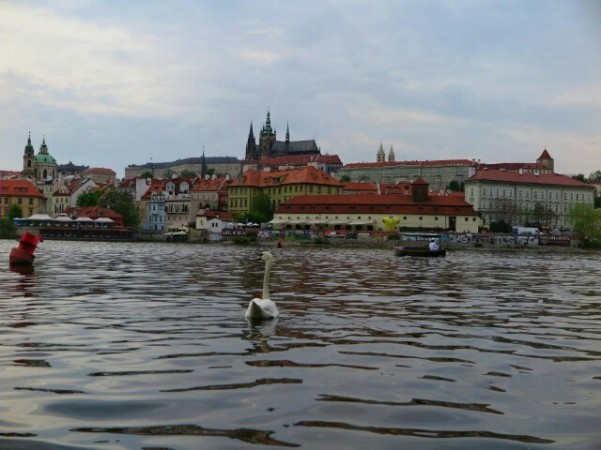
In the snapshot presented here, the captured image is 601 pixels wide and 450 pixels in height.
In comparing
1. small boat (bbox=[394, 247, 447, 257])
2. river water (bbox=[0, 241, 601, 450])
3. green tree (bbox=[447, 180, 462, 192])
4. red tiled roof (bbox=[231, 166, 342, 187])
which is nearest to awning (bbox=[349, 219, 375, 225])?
red tiled roof (bbox=[231, 166, 342, 187])

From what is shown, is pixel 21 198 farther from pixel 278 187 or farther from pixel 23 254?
pixel 23 254

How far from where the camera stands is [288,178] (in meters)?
149

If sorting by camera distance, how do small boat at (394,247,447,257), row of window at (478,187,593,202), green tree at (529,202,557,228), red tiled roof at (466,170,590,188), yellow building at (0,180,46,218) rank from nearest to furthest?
small boat at (394,247,447,257) → green tree at (529,202,557,228) → row of window at (478,187,593,202) → red tiled roof at (466,170,590,188) → yellow building at (0,180,46,218)

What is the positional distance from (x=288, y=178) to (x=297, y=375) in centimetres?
14026

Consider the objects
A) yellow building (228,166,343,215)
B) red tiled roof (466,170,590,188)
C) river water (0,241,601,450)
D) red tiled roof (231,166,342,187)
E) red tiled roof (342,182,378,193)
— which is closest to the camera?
river water (0,241,601,450)

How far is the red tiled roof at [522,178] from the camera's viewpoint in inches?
5719

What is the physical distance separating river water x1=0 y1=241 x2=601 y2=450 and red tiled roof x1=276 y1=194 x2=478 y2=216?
101 m

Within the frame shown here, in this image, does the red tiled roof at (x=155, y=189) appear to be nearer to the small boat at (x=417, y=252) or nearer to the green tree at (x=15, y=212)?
the green tree at (x=15, y=212)


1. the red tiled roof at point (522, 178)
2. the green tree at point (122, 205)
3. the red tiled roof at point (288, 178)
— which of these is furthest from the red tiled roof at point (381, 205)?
the green tree at point (122, 205)

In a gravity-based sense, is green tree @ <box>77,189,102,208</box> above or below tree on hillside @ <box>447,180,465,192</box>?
below

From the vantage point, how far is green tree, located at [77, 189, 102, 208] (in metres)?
154

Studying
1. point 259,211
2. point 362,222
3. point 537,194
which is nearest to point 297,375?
point 362,222

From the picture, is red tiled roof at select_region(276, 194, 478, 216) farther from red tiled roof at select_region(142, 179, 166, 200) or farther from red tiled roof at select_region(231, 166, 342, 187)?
red tiled roof at select_region(142, 179, 166, 200)

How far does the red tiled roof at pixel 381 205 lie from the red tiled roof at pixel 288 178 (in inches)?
743
